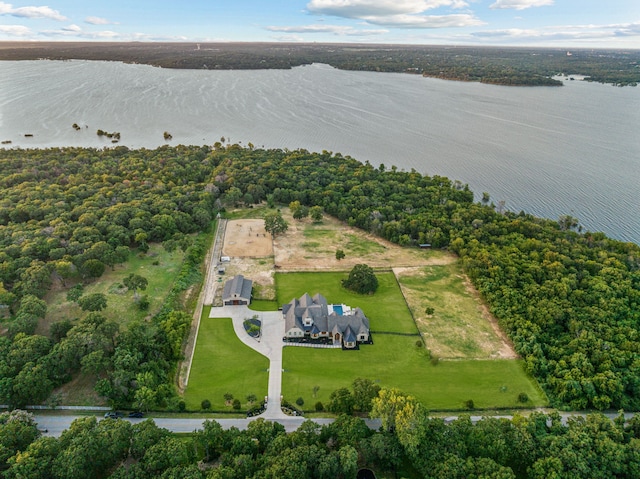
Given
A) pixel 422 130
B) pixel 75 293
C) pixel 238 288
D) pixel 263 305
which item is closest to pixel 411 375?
pixel 263 305

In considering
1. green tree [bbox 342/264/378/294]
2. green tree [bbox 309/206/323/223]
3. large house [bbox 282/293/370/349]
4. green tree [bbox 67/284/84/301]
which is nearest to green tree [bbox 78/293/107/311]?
green tree [bbox 67/284/84/301]

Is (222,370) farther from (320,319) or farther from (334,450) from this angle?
(334,450)

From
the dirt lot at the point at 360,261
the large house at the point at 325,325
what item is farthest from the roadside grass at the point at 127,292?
the large house at the point at 325,325

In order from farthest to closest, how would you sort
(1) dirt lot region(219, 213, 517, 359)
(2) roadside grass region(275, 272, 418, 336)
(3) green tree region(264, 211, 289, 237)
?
(3) green tree region(264, 211, 289, 237), (2) roadside grass region(275, 272, 418, 336), (1) dirt lot region(219, 213, 517, 359)

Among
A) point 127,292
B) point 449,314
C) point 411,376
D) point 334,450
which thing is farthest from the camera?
point 127,292

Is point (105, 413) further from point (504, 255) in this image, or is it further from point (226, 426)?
point (504, 255)

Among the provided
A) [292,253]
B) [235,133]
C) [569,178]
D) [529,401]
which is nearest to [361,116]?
[235,133]

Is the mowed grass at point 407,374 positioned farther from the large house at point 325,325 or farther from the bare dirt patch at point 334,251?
the bare dirt patch at point 334,251

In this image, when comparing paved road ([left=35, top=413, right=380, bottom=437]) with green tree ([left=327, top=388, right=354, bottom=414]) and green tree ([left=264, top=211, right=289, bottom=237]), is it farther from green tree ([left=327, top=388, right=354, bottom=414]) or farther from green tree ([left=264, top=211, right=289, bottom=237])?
green tree ([left=264, top=211, right=289, bottom=237])
